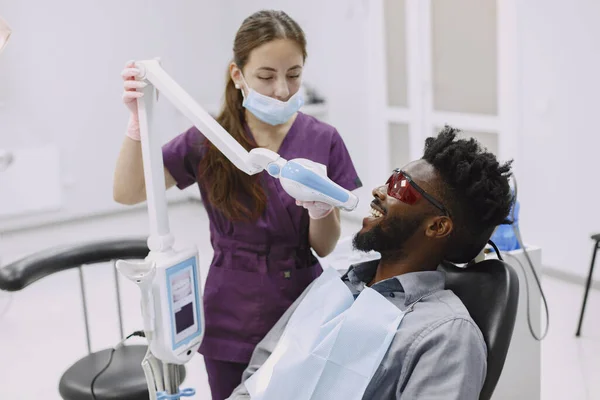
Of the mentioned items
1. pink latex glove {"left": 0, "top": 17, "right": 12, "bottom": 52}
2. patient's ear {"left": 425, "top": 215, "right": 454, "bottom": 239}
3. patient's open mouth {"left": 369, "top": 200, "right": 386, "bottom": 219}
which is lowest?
patient's ear {"left": 425, "top": 215, "right": 454, "bottom": 239}

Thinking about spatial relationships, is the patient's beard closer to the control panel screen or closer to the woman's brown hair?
the woman's brown hair

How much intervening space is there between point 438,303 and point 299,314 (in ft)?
0.94

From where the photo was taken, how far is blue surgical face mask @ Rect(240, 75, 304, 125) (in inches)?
60.3

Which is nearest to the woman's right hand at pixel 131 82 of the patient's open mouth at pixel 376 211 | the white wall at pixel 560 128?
the patient's open mouth at pixel 376 211

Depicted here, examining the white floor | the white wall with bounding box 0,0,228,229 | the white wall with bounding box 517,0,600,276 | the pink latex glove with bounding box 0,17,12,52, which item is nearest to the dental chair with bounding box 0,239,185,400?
the pink latex glove with bounding box 0,17,12,52

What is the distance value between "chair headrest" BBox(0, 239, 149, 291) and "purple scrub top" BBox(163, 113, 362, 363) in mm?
420

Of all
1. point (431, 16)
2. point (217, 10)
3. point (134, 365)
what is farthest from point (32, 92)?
point (134, 365)

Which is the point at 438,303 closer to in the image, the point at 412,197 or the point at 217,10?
the point at 412,197

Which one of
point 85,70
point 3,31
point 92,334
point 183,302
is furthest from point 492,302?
point 85,70

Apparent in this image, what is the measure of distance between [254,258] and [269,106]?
0.33 metres

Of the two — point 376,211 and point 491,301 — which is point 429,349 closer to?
point 491,301

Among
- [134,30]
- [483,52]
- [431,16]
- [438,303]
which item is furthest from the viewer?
[134,30]

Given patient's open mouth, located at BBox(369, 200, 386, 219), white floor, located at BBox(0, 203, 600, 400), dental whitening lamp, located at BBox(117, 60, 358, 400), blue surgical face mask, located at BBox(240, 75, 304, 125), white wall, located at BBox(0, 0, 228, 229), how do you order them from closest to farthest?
dental whitening lamp, located at BBox(117, 60, 358, 400), patient's open mouth, located at BBox(369, 200, 386, 219), blue surgical face mask, located at BBox(240, 75, 304, 125), white floor, located at BBox(0, 203, 600, 400), white wall, located at BBox(0, 0, 228, 229)

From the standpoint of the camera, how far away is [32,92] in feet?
16.2
